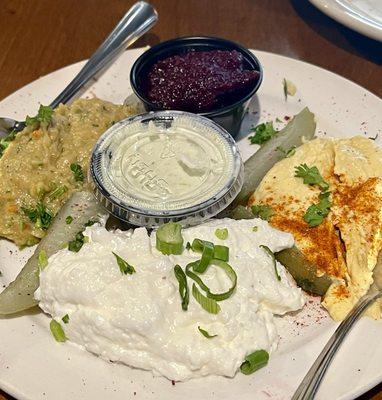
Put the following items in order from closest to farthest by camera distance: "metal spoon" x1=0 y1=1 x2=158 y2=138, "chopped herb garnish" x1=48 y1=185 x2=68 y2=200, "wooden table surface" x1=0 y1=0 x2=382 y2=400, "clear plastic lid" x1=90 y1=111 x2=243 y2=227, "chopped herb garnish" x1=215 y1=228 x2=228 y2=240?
1. "chopped herb garnish" x1=215 y1=228 x2=228 y2=240
2. "clear plastic lid" x1=90 y1=111 x2=243 y2=227
3. "chopped herb garnish" x1=48 y1=185 x2=68 y2=200
4. "metal spoon" x1=0 y1=1 x2=158 y2=138
5. "wooden table surface" x1=0 y1=0 x2=382 y2=400

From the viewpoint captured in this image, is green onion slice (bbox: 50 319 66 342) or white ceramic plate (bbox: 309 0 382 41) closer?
green onion slice (bbox: 50 319 66 342)

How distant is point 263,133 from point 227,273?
139 centimetres

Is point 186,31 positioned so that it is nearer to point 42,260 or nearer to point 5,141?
point 5,141

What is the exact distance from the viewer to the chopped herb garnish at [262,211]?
3.30 metres

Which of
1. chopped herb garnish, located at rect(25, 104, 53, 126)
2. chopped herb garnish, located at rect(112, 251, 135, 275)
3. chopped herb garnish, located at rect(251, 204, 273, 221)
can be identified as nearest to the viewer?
chopped herb garnish, located at rect(112, 251, 135, 275)

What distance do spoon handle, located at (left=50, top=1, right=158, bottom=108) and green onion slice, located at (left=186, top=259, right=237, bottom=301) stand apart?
1898 millimetres

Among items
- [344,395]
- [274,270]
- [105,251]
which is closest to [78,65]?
[105,251]

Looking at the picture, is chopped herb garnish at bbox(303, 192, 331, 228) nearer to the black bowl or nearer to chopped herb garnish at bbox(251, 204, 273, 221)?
chopped herb garnish at bbox(251, 204, 273, 221)

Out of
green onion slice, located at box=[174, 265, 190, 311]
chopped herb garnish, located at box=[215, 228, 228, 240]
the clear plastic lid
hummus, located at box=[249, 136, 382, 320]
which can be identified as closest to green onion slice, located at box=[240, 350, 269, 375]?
green onion slice, located at box=[174, 265, 190, 311]

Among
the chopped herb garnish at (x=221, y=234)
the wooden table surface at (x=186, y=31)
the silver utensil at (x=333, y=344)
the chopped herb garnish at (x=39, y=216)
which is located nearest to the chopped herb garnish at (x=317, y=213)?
the silver utensil at (x=333, y=344)

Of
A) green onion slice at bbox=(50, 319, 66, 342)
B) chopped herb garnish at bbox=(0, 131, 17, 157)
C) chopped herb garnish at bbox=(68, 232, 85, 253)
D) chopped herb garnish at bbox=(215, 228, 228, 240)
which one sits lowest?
green onion slice at bbox=(50, 319, 66, 342)

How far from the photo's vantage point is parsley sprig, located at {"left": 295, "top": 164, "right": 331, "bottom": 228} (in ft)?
10.5

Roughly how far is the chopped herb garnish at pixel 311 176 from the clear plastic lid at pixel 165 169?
13.5 inches

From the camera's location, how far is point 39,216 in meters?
3.39
